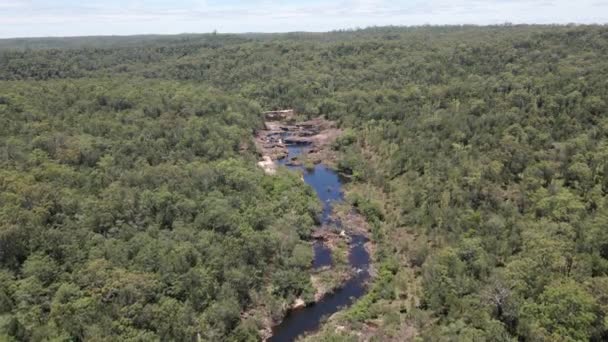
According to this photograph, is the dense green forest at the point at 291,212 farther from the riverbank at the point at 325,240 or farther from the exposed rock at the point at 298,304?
the riverbank at the point at 325,240

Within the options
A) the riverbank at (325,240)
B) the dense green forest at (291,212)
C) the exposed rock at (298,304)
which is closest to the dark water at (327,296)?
the riverbank at (325,240)

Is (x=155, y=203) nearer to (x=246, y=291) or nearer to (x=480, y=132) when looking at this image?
(x=246, y=291)

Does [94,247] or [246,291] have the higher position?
[94,247]

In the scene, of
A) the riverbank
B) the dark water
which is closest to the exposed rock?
the riverbank

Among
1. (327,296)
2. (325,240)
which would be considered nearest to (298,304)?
(327,296)

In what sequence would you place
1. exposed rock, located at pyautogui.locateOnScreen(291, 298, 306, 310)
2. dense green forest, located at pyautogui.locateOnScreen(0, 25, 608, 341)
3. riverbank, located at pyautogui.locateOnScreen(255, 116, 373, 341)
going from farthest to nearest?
exposed rock, located at pyautogui.locateOnScreen(291, 298, 306, 310)
riverbank, located at pyautogui.locateOnScreen(255, 116, 373, 341)
dense green forest, located at pyautogui.locateOnScreen(0, 25, 608, 341)

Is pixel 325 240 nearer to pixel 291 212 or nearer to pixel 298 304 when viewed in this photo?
pixel 291 212

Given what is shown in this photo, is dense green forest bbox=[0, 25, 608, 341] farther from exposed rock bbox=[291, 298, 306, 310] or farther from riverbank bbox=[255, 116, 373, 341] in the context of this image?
riverbank bbox=[255, 116, 373, 341]

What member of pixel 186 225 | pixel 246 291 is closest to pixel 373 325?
pixel 246 291
